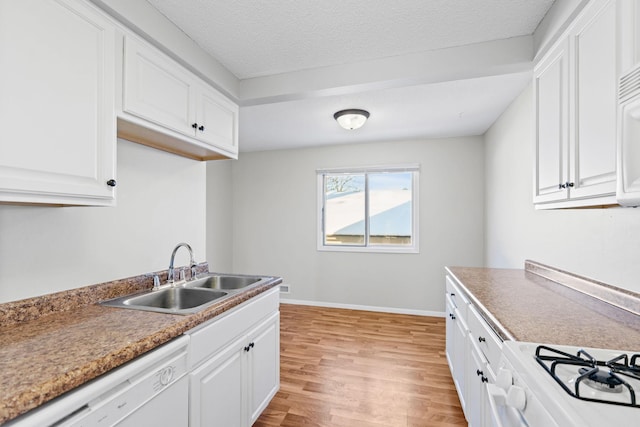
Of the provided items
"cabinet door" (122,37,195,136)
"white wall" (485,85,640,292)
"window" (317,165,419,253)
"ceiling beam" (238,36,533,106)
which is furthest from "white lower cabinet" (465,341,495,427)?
"window" (317,165,419,253)

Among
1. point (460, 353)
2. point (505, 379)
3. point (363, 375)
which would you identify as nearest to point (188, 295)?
point (363, 375)

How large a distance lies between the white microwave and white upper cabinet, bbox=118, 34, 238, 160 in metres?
1.93

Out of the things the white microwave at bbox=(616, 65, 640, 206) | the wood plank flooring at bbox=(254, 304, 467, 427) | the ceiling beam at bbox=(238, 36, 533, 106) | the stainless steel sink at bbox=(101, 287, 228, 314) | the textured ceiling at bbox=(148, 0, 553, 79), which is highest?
the textured ceiling at bbox=(148, 0, 553, 79)

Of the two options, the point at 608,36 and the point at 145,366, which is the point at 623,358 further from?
the point at 145,366

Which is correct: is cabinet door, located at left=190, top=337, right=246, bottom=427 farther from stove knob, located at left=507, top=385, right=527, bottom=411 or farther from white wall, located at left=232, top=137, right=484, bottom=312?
white wall, located at left=232, top=137, right=484, bottom=312

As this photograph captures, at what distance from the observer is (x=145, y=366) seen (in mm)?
1043

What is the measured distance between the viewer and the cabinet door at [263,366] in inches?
71.2

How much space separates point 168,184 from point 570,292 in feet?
8.67

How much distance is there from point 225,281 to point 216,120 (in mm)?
1162

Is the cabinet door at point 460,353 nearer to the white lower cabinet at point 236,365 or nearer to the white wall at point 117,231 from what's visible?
the white lower cabinet at point 236,365

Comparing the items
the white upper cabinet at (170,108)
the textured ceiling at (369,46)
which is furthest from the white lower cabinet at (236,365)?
the textured ceiling at (369,46)

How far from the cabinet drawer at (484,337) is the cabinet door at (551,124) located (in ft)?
2.31

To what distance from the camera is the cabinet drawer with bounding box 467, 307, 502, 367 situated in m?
1.26

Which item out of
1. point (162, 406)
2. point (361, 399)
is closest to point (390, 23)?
point (162, 406)
